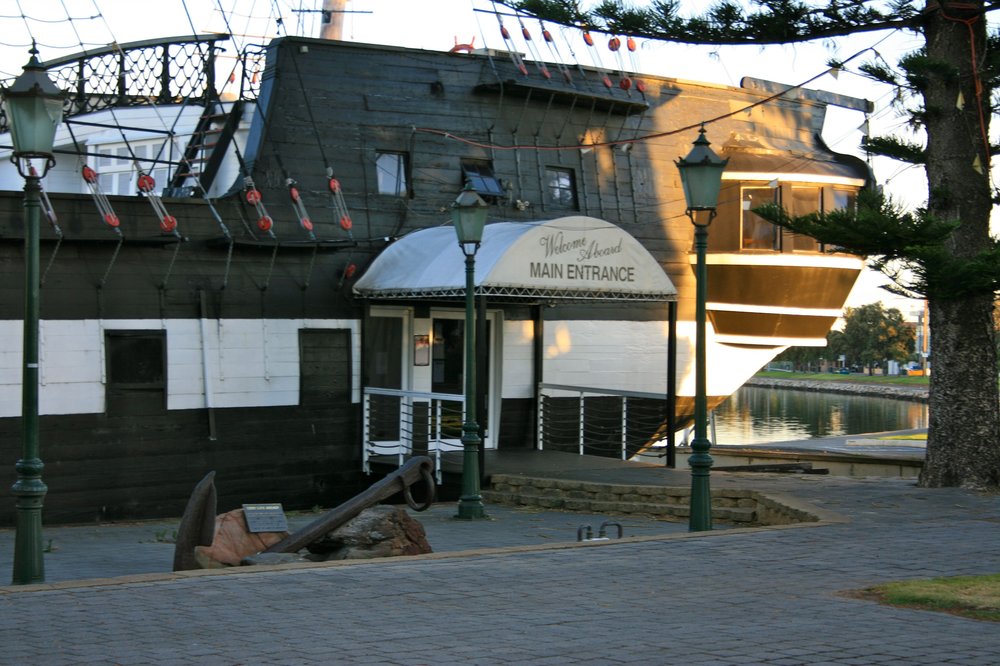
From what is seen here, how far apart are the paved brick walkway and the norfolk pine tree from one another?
13.5 ft

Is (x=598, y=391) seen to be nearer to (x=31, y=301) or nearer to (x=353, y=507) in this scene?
(x=353, y=507)

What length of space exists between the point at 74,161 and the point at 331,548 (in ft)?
32.5

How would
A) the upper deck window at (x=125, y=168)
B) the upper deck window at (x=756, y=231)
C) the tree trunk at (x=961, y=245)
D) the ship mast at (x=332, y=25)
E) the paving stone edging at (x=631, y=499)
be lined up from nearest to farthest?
the paving stone edging at (x=631, y=499)
the tree trunk at (x=961, y=245)
the upper deck window at (x=125, y=168)
the upper deck window at (x=756, y=231)
the ship mast at (x=332, y=25)

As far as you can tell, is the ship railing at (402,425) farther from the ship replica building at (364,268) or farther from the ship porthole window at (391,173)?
the ship porthole window at (391,173)

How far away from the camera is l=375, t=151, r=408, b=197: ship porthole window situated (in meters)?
19.0

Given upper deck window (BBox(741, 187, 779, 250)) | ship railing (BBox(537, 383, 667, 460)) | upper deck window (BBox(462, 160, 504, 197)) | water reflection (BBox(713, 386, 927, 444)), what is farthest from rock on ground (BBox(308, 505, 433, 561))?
water reflection (BBox(713, 386, 927, 444))

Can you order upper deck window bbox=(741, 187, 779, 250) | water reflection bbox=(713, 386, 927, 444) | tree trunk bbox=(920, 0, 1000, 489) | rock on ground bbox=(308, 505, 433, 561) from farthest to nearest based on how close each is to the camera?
water reflection bbox=(713, 386, 927, 444), upper deck window bbox=(741, 187, 779, 250), tree trunk bbox=(920, 0, 1000, 489), rock on ground bbox=(308, 505, 433, 561)

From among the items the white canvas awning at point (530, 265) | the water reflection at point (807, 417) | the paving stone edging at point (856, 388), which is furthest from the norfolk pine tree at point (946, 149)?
the paving stone edging at point (856, 388)

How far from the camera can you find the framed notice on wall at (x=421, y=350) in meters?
19.3

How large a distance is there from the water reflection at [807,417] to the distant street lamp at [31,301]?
3360 centimetres

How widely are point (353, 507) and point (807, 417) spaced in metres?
54.9

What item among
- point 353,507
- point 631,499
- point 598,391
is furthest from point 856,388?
point 353,507

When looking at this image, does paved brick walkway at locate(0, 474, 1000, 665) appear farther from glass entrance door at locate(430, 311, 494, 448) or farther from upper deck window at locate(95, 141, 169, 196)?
upper deck window at locate(95, 141, 169, 196)

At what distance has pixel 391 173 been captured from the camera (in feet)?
62.7
